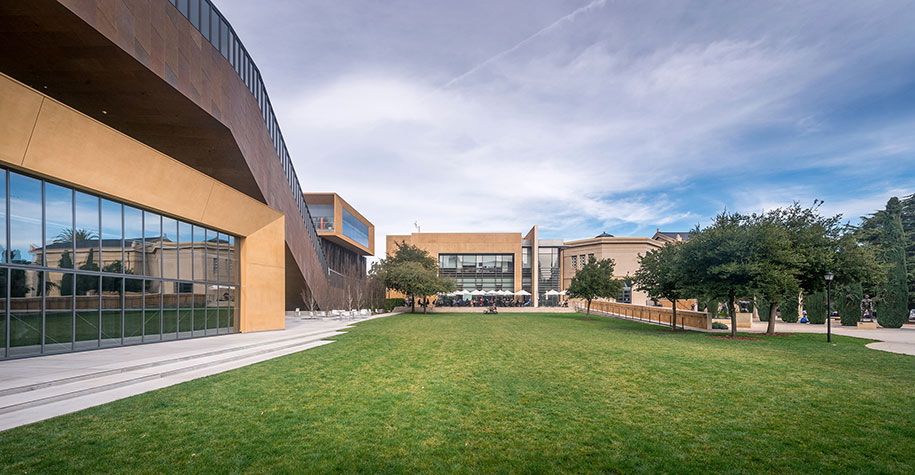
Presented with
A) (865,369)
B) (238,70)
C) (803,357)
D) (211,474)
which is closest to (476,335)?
(803,357)

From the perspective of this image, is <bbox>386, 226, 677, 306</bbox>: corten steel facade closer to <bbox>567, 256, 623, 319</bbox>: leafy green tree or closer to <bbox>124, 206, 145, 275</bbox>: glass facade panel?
<bbox>567, 256, 623, 319</bbox>: leafy green tree

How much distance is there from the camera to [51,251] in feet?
41.4

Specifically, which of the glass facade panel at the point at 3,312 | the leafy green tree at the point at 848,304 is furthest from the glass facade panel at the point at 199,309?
the leafy green tree at the point at 848,304

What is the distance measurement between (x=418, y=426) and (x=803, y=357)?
14.0m

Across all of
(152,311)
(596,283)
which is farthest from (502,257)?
(152,311)

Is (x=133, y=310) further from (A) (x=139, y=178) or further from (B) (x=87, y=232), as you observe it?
(A) (x=139, y=178)

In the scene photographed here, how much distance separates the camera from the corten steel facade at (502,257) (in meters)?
59.4

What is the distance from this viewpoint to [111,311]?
14.5m

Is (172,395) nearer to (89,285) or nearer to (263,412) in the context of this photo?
(263,412)

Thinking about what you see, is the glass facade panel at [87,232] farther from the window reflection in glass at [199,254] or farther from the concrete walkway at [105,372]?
the window reflection in glass at [199,254]

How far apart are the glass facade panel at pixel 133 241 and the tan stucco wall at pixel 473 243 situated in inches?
1724

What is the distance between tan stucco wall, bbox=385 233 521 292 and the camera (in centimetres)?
5931

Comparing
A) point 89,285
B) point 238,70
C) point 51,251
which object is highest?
point 238,70

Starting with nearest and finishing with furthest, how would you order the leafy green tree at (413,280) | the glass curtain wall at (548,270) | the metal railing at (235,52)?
the metal railing at (235,52) → the leafy green tree at (413,280) → the glass curtain wall at (548,270)
